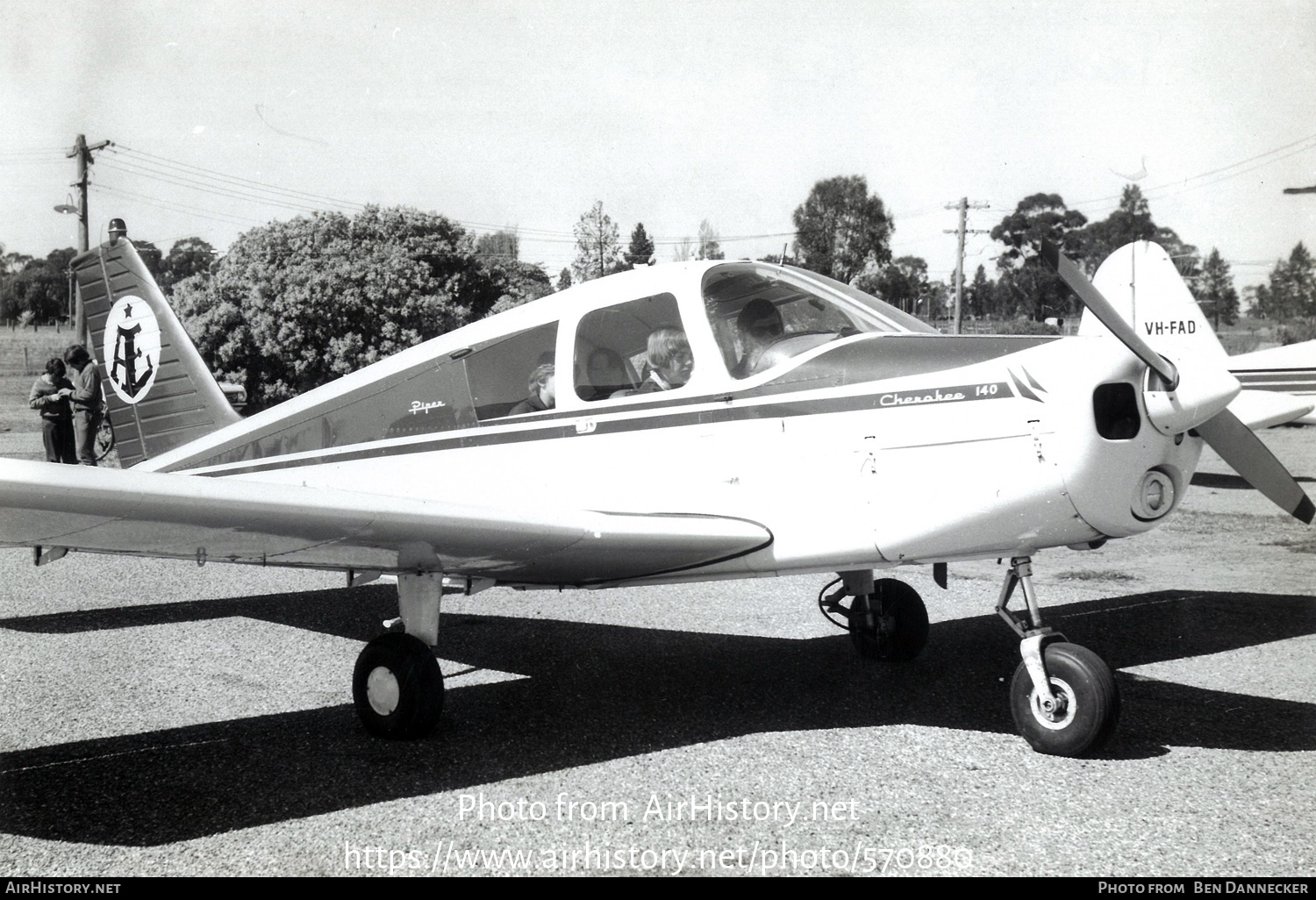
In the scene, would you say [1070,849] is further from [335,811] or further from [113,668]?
[113,668]

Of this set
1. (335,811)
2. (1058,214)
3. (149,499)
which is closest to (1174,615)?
(335,811)

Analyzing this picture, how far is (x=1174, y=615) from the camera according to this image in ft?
23.1

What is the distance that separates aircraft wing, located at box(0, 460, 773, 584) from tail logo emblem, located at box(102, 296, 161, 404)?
3.19 meters

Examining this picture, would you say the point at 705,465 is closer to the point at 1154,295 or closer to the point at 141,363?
the point at 141,363

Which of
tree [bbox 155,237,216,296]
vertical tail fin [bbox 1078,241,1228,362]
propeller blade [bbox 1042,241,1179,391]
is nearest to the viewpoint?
propeller blade [bbox 1042,241,1179,391]

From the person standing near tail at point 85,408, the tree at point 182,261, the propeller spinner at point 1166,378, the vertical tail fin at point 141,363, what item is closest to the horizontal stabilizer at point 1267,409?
the propeller spinner at point 1166,378

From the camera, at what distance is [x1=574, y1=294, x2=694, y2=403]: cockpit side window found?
15.5 ft

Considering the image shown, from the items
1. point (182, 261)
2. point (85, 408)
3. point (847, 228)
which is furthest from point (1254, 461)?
point (182, 261)

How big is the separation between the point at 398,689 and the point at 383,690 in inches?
3.9

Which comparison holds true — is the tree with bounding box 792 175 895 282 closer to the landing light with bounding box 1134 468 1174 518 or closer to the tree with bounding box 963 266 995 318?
the tree with bounding box 963 266 995 318

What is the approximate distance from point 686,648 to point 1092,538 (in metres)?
2.77

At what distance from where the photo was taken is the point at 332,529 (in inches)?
153

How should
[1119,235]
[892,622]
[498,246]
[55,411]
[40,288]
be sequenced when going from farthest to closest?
1. [1119,235]
2. [498,246]
3. [40,288]
4. [55,411]
5. [892,622]

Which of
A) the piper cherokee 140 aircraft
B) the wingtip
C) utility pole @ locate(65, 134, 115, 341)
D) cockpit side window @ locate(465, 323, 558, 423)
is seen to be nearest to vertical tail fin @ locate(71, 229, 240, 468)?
the piper cherokee 140 aircraft
